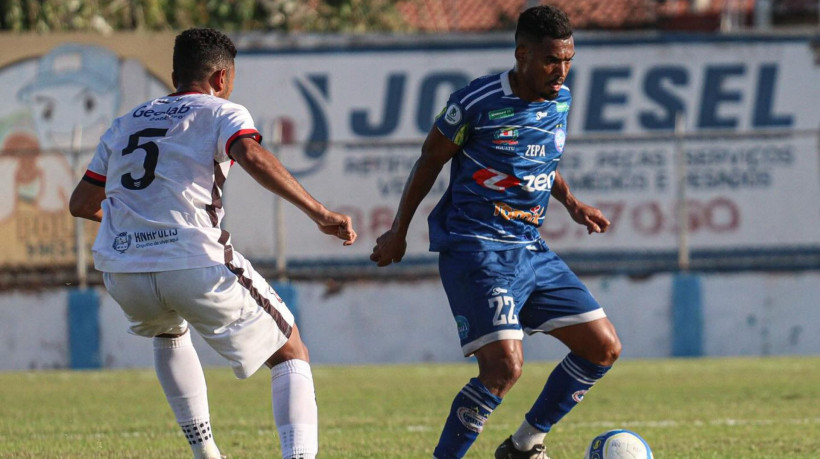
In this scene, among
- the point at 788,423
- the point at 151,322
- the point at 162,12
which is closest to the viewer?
the point at 151,322

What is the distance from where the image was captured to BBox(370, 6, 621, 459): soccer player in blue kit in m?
5.44

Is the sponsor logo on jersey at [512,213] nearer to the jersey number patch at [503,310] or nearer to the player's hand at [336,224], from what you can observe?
the jersey number patch at [503,310]

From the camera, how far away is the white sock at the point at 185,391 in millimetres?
5609

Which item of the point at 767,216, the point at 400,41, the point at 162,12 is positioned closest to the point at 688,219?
the point at 767,216

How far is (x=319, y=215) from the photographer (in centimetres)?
→ 482

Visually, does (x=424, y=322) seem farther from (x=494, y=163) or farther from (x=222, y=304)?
(x=222, y=304)

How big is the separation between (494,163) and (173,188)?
4.77 feet

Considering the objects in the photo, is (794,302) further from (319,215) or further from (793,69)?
(319,215)

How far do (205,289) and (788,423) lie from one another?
4.26 metres

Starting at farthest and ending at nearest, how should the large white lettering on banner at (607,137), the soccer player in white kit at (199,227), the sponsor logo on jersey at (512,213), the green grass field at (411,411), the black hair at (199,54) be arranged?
the large white lettering on banner at (607,137)
the green grass field at (411,411)
the sponsor logo on jersey at (512,213)
the black hair at (199,54)
the soccer player in white kit at (199,227)

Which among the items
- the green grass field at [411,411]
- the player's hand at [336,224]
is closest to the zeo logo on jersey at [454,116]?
the player's hand at [336,224]

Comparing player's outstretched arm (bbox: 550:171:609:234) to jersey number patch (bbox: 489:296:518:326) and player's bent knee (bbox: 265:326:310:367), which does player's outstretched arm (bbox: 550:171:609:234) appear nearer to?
jersey number patch (bbox: 489:296:518:326)

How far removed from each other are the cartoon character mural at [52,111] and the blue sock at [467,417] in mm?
9376

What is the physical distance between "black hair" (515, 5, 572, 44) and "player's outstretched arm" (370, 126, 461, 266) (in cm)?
57
